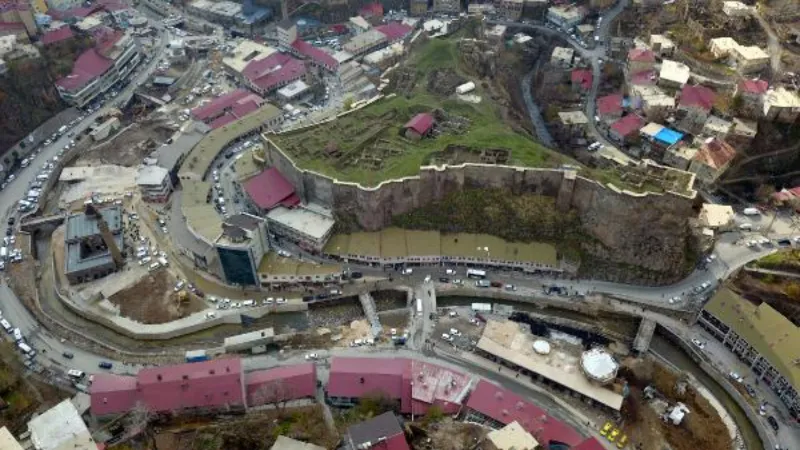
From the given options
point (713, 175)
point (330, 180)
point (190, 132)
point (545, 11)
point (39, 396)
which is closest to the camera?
point (39, 396)

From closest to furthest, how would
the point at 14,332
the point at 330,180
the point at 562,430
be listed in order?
the point at 562,430, the point at 14,332, the point at 330,180

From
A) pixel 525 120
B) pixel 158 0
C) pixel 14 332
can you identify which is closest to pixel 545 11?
pixel 525 120

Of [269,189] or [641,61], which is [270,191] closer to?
[269,189]

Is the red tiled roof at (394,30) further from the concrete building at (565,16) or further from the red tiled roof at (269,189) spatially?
the red tiled roof at (269,189)

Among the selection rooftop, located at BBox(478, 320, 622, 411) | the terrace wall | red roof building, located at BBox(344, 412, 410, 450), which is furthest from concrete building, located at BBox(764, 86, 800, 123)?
red roof building, located at BBox(344, 412, 410, 450)

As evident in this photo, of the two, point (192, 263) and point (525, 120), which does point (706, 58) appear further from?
point (192, 263)

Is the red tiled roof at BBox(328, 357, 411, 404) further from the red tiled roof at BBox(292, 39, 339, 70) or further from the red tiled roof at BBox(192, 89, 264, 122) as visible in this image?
the red tiled roof at BBox(292, 39, 339, 70)

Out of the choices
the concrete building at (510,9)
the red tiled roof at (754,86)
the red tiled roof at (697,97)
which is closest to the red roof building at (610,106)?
the red tiled roof at (697,97)
